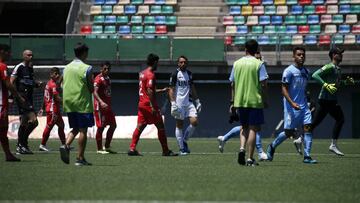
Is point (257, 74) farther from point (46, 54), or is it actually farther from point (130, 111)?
point (130, 111)

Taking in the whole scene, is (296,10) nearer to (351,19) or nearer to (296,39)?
(351,19)

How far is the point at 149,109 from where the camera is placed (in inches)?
755

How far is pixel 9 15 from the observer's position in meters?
46.1

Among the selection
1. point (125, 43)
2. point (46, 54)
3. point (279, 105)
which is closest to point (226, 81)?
point (279, 105)

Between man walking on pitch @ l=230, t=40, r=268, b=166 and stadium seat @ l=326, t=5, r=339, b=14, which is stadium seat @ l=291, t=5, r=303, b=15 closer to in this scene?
stadium seat @ l=326, t=5, r=339, b=14

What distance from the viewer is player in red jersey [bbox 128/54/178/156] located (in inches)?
733

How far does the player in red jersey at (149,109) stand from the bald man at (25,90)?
2.11 meters

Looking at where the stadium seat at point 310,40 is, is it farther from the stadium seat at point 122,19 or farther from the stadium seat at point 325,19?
the stadium seat at point 122,19

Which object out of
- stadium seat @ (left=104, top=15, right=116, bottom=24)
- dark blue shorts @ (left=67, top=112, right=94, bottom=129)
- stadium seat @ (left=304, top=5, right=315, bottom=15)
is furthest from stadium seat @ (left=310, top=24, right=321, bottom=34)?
dark blue shorts @ (left=67, top=112, right=94, bottom=129)

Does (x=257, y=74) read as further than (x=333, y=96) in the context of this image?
No

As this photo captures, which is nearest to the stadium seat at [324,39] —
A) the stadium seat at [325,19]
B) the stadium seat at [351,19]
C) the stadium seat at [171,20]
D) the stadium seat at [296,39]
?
the stadium seat at [296,39]

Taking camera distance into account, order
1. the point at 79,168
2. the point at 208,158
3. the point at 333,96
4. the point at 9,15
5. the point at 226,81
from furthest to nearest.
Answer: the point at 9,15 < the point at 226,81 < the point at 333,96 < the point at 208,158 < the point at 79,168

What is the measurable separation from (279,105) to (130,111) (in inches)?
235

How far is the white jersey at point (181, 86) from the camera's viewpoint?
19828mm
